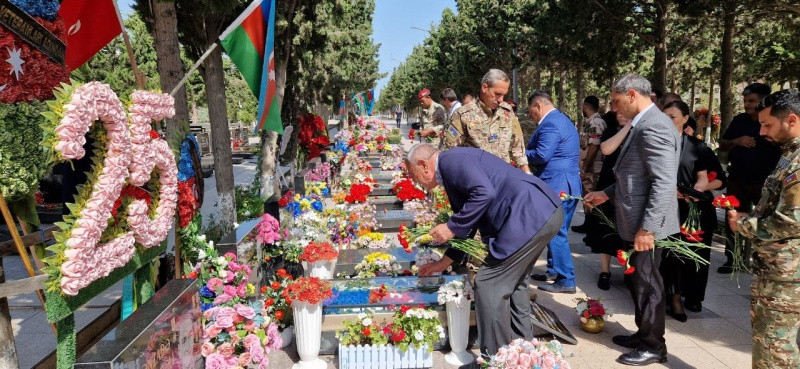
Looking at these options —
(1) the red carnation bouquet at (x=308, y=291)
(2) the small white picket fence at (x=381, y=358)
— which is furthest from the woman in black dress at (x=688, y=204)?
(1) the red carnation bouquet at (x=308, y=291)

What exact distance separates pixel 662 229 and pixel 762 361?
3.06ft

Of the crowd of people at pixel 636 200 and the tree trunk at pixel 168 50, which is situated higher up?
the tree trunk at pixel 168 50

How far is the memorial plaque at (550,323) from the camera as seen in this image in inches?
164

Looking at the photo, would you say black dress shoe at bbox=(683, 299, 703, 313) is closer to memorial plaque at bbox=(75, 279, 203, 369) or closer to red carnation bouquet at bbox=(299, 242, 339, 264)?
red carnation bouquet at bbox=(299, 242, 339, 264)

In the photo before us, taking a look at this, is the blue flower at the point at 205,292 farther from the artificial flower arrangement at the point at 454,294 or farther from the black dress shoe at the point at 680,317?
the black dress shoe at the point at 680,317

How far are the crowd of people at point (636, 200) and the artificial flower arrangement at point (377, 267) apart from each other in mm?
1389

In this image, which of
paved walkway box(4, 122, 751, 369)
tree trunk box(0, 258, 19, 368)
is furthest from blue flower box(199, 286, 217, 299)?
tree trunk box(0, 258, 19, 368)

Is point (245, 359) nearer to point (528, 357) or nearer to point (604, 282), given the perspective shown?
point (528, 357)

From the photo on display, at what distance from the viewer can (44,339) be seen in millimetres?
4809

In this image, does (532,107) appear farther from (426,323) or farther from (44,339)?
(44,339)

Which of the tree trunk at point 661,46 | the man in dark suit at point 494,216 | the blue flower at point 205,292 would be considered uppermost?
the tree trunk at point 661,46

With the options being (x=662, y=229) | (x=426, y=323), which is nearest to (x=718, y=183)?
(x=662, y=229)

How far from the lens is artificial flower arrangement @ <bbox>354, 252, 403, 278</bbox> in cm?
536

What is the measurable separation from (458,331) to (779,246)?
7.05 feet
